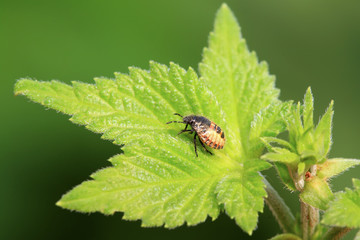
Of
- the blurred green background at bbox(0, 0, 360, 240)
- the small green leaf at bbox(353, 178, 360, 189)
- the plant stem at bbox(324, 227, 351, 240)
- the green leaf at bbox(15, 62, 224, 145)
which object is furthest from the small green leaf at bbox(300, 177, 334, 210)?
the blurred green background at bbox(0, 0, 360, 240)

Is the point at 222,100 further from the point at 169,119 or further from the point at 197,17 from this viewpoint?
the point at 197,17

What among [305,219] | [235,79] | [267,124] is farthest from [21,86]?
[305,219]

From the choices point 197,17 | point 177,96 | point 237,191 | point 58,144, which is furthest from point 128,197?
point 197,17

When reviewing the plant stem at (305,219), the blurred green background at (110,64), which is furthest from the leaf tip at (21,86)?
the blurred green background at (110,64)

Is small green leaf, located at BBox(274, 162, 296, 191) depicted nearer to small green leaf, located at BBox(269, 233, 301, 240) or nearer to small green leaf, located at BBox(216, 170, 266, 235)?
small green leaf, located at BBox(216, 170, 266, 235)

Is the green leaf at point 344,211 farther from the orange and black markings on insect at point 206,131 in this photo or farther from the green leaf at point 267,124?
the orange and black markings on insect at point 206,131

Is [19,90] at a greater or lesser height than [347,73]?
greater

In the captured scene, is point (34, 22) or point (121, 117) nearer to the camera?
point (121, 117)
